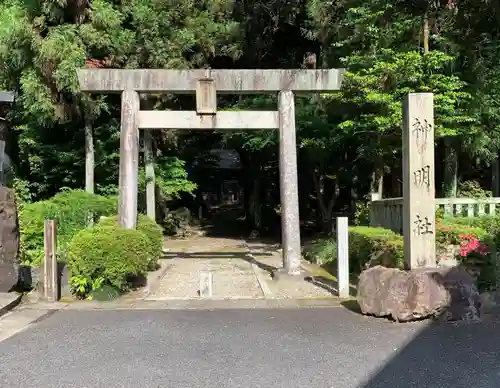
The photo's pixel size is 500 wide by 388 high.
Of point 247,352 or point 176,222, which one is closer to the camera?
point 247,352

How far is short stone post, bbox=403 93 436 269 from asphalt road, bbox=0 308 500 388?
1144 mm

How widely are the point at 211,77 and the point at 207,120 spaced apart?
86 cm

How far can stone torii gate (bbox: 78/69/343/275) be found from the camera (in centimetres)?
1064

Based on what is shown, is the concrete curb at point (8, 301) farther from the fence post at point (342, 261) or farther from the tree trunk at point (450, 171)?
the tree trunk at point (450, 171)

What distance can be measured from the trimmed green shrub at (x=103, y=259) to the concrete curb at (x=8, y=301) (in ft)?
2.79

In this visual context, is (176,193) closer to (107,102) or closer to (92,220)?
(107,102)

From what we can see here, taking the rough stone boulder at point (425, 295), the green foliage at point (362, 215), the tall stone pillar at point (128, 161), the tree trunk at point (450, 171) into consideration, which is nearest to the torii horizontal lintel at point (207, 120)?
the tall stone pillar at point (128, 161)

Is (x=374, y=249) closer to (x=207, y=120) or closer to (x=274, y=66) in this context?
(x=207, y=120)

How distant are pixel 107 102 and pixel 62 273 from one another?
8.95 metres

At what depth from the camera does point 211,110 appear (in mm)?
10844

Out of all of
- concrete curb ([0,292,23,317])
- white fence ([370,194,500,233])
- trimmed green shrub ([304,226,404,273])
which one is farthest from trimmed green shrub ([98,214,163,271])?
white fence ([370,194,500,233])

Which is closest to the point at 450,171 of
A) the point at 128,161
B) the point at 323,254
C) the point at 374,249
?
the point at 323,254

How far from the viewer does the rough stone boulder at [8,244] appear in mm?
8633

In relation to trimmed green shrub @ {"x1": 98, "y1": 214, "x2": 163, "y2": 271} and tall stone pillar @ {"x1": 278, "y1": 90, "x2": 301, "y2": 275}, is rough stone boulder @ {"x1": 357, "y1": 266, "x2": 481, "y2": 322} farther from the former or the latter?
trimmed green shrub @ {"x1": 98, "y1": 214, "x2": 163, "y2": 271}
